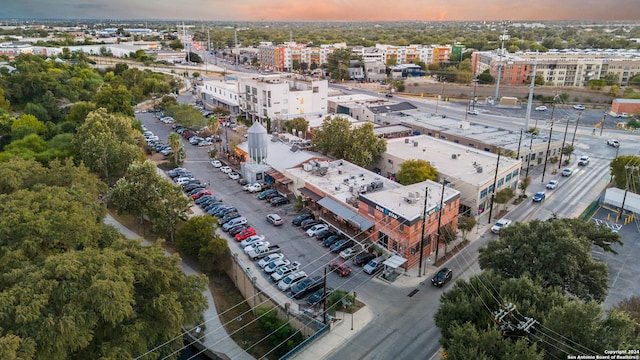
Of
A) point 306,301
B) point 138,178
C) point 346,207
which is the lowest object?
point 306,301

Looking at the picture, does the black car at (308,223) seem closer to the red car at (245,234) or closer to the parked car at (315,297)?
the red car at (245,234)

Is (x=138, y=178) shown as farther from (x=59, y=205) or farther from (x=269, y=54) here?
(x=269, y=54)

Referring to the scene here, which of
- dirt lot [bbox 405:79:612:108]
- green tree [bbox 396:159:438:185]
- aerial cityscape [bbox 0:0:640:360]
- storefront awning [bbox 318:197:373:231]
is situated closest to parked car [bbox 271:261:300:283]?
aerial cityscape [bbox 0:0:640:360]

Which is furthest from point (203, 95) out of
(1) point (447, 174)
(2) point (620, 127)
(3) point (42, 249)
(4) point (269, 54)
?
(2) point (620, 127)

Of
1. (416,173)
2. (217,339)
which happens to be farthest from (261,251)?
(416,173)

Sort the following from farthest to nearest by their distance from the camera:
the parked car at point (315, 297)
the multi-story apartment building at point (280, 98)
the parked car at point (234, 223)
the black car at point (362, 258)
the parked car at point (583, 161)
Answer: the multi-story apartment building at point (280, 98)
the parked car at point (583, 161)
the parked car at point (234, 223)
the black car at point (362, 258)
the parked car at point (315, 297)

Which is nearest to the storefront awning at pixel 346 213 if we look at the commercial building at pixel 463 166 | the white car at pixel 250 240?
the white car at pixel 250 240
